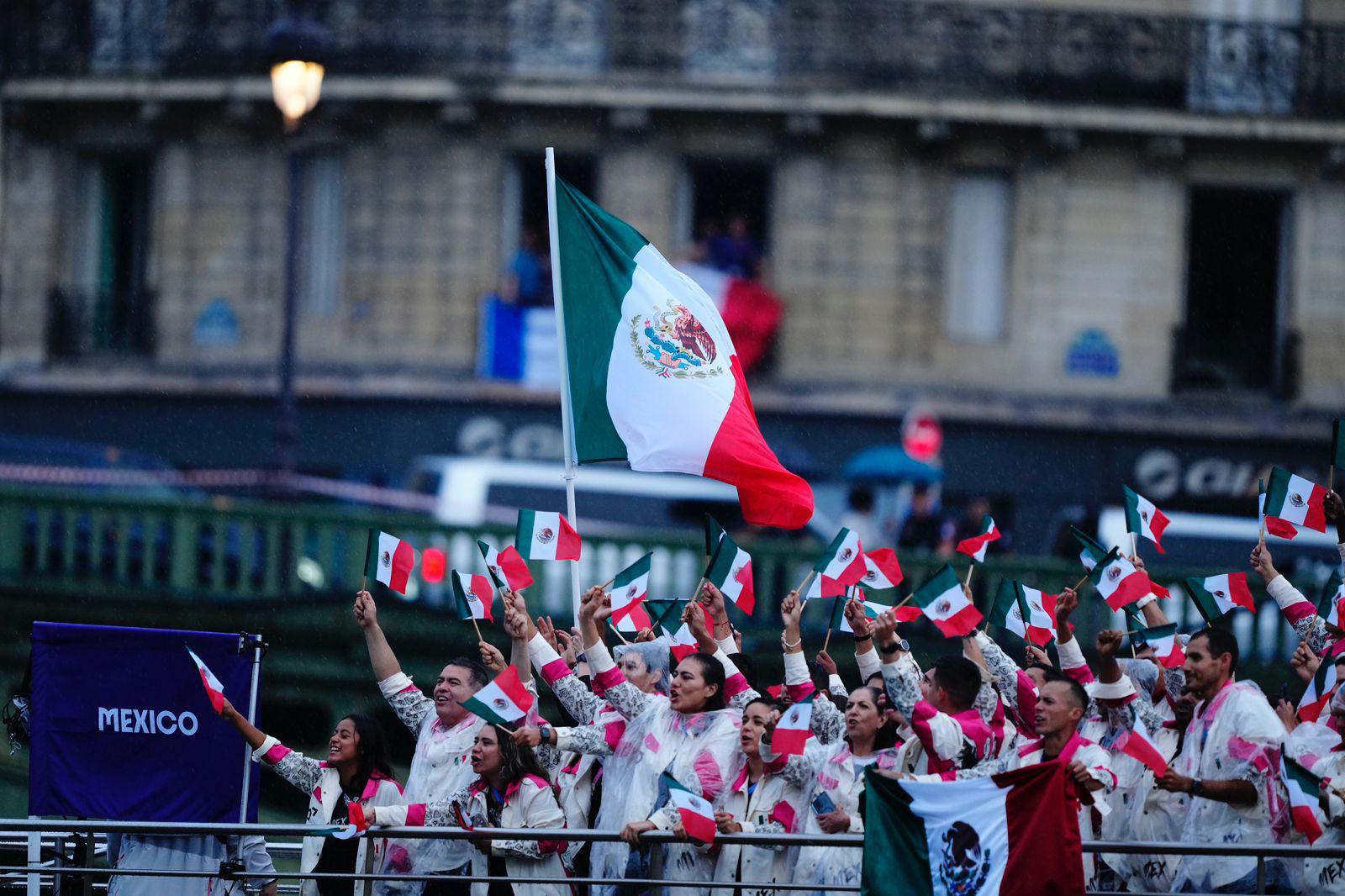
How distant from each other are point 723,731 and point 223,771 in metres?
2.15

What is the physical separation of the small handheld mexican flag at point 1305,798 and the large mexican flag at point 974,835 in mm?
904

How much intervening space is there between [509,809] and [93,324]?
18753mm

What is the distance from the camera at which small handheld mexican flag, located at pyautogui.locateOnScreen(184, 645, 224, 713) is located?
8695 millimetres

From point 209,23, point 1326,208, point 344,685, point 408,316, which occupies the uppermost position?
point 209,23

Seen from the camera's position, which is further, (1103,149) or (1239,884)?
(1103,149)

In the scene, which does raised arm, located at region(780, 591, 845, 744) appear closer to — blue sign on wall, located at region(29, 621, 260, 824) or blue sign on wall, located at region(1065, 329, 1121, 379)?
blue sign on wall, located at region(29, 621, 260, 824)

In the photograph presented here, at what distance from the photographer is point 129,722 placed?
890cm

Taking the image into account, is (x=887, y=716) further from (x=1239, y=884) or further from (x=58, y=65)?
(x=58, y=65)

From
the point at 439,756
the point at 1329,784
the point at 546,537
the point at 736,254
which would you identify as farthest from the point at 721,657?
the point at 736,254

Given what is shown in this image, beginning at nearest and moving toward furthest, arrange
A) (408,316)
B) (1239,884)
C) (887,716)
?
(1239,884), (887,716), (408,316)

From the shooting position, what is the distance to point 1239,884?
8.56 meters

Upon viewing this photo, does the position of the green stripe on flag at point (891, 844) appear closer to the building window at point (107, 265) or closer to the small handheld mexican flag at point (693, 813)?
the small handheld mexican flag at point (693, 813)

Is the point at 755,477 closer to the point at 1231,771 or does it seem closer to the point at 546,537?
the point at 546,537

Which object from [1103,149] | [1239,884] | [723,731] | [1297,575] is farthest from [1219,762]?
[1103,149]
